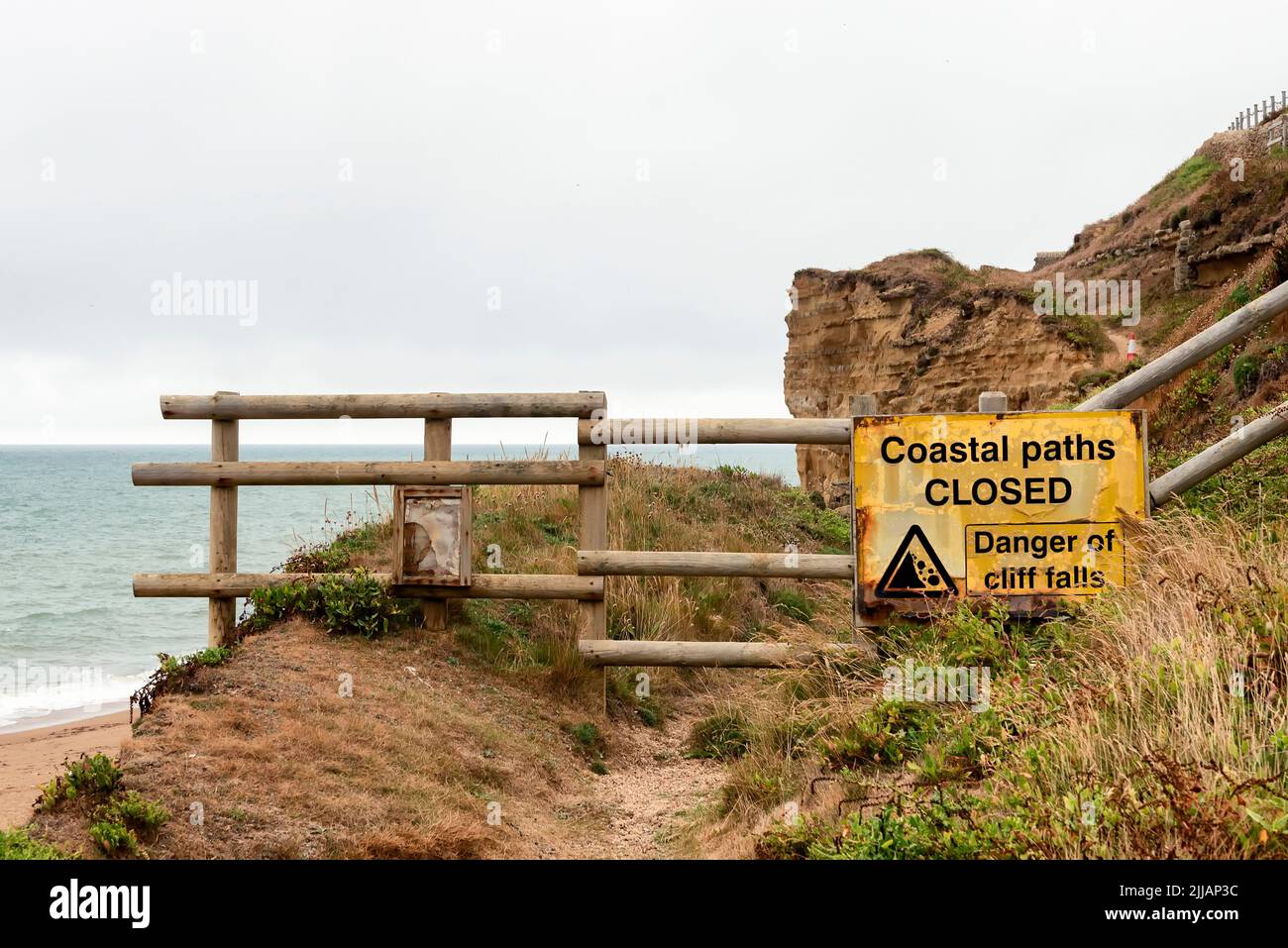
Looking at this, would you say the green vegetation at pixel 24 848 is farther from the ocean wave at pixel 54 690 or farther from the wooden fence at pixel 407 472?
the ocean wave at pixel 54 690

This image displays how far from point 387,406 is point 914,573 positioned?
376 centimetres

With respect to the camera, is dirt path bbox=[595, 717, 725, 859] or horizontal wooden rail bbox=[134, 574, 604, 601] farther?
horizontal wooden rail bbox=[134, 574, 604, 601]

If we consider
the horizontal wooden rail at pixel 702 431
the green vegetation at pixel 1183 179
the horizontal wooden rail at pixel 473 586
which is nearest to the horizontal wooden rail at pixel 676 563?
the horizontal wooden rail at pixel 473 586

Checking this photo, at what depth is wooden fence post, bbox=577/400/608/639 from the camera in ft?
23.3

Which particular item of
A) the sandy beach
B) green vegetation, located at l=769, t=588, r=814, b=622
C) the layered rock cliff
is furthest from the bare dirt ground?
the layered rock cliff

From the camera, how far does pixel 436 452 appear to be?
7.31 meters

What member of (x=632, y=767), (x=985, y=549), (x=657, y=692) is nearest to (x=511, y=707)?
(x=632, y=767)

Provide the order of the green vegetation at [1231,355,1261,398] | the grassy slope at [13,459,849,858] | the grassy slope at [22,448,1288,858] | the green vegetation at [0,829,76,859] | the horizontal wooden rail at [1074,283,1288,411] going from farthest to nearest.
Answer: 1. the green vegetation at [1231,355,1261,398]
2. the horizontal wooden rail at [1074,283,1288,411]
3. the grassy slope at [13,459,849,858]
4. the green vegetation at [0,829,76,859]
5. the grassy slope at [22,448,1288,858]

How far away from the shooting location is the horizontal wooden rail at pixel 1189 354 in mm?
6359

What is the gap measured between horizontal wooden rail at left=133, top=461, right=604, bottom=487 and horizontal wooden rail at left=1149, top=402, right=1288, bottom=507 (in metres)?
3.63

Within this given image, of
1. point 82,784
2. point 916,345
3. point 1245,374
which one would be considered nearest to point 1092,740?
point 82,784

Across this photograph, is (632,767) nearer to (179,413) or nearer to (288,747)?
(288,747)

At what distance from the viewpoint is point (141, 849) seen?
4.10 meters

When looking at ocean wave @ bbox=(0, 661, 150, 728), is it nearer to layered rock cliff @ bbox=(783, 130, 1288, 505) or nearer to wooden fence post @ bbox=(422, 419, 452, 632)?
wooden fence post @ bbox=(422, 419, 452, 632)
